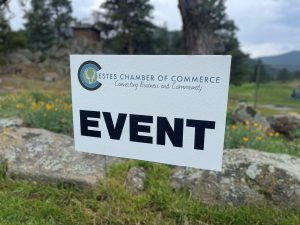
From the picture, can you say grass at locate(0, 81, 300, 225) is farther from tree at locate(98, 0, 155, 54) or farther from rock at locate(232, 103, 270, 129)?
tree at locate(98, 0, 155, 54)

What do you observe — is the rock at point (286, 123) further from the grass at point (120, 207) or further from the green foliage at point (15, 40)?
the green foliage at point (15, 40)

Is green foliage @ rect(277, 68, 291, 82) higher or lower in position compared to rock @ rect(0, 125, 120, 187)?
higher

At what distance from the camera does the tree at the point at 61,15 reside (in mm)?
37812

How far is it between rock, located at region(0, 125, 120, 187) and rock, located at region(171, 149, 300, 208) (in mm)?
926

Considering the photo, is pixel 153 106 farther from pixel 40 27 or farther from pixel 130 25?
pixel 40 27

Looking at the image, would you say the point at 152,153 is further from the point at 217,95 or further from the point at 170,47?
the point at 170,47

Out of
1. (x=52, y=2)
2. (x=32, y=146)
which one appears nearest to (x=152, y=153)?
(x=32, y=146)

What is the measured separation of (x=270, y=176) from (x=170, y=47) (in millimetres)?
30604

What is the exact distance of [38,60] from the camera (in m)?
34.2

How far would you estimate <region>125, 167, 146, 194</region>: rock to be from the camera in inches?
121

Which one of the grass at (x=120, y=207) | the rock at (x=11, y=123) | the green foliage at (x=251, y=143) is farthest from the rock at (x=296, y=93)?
the rock at (x=11, y=123)

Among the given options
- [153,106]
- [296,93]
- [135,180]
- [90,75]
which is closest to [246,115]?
[135,180]

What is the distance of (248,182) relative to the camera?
2924mm

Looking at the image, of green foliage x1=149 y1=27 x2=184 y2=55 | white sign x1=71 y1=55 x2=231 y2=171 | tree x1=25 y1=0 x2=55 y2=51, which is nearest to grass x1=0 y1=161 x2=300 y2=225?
white sign x1=71 y1=55 x2=231 y2=171
